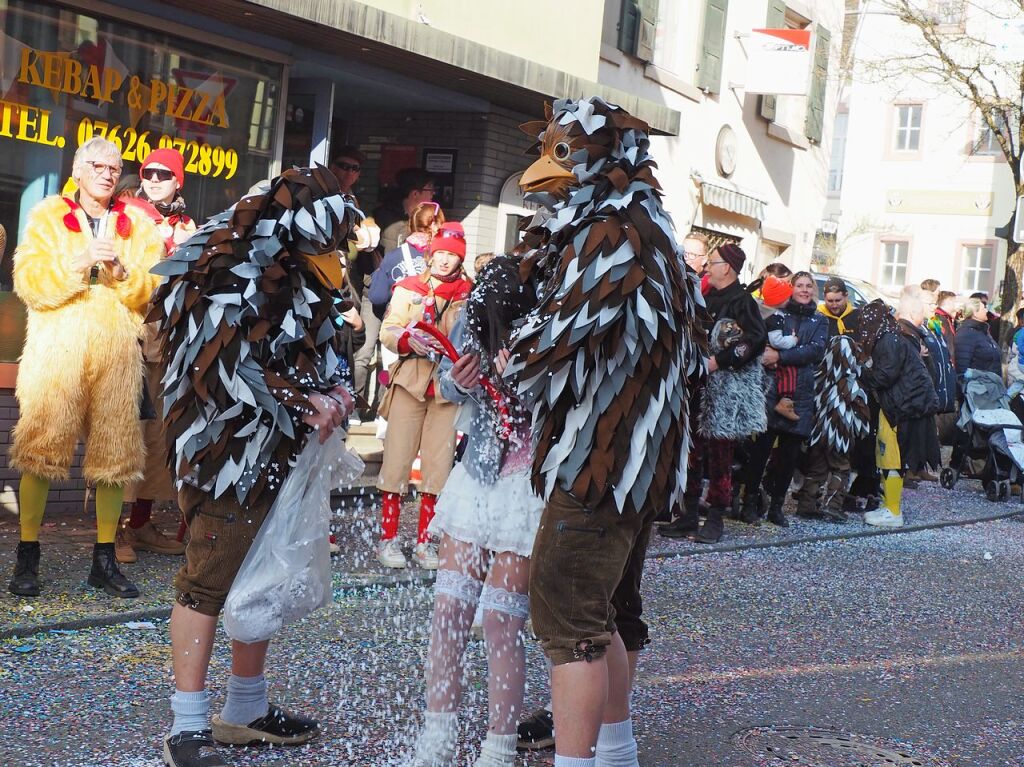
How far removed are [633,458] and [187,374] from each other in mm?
1455

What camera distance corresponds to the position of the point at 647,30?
49.2 ft

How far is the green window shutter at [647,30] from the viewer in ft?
48.6

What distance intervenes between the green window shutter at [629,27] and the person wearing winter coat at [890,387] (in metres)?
5.27

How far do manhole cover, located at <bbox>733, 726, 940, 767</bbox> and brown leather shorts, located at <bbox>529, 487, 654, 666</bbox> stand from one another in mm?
1448

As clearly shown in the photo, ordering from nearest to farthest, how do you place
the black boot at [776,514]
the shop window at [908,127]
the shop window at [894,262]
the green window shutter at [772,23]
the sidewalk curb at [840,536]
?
1. the sidewalk curb at [840,536]
2. the black boot at [776,514]
3. the green window shutter at [772,23]
4. the shop window at [908,127]
5. the shop window at [894,262]

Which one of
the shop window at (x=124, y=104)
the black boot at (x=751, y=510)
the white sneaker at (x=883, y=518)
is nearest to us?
the shop window at (x=124, y=104)

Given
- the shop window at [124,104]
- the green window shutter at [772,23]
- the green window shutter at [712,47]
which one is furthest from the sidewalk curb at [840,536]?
the green window shutter at [772,23]

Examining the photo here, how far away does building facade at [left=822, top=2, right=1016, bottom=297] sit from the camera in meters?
33.5

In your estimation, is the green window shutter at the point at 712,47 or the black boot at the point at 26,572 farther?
the green window shutter at the point at 712,47

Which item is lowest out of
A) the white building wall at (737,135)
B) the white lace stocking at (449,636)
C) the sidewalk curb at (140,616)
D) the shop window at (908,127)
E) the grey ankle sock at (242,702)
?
the sidewalk curb at (140,616)

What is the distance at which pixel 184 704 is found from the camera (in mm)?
3879

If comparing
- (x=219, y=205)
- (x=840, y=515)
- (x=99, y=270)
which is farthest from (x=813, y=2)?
(x=99, y=270)

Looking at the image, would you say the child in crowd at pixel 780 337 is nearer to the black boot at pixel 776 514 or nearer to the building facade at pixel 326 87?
the black boot at pixel 776 514

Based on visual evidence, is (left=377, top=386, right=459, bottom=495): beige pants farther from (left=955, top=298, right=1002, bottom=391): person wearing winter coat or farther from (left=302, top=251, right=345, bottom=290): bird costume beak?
(left=955, top=298, right=1002, bottom=391): person wearing winter coat
